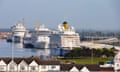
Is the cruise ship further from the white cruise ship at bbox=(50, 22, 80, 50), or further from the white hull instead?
the white cruise ship at bbox=(50, 22, 80, 50)

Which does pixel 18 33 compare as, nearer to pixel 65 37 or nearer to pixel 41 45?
pixel 41 45

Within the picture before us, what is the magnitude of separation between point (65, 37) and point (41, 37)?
15.0ft

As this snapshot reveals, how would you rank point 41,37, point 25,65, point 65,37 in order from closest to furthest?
point 25,65 < point 65,37 < point 41,37

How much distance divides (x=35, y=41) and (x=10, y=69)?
22.6m

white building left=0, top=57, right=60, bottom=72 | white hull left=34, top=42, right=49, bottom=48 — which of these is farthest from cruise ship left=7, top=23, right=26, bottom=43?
white building left=0, top=57, right=60, bottom=72

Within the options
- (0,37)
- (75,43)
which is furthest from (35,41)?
(0,37)

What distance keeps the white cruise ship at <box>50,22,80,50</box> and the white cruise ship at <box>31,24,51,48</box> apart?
993 millimetres

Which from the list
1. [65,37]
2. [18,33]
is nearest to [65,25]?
[65,37]

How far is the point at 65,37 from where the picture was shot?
99.6 feet

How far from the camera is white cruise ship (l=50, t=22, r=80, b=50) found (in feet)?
97.1

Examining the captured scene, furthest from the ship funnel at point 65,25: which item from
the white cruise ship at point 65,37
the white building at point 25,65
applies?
the white building at point 25,65

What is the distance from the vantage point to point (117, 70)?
11648mm

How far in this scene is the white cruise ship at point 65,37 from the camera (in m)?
29.6

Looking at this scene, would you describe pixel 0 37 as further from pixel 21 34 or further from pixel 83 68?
pixel 83 68
